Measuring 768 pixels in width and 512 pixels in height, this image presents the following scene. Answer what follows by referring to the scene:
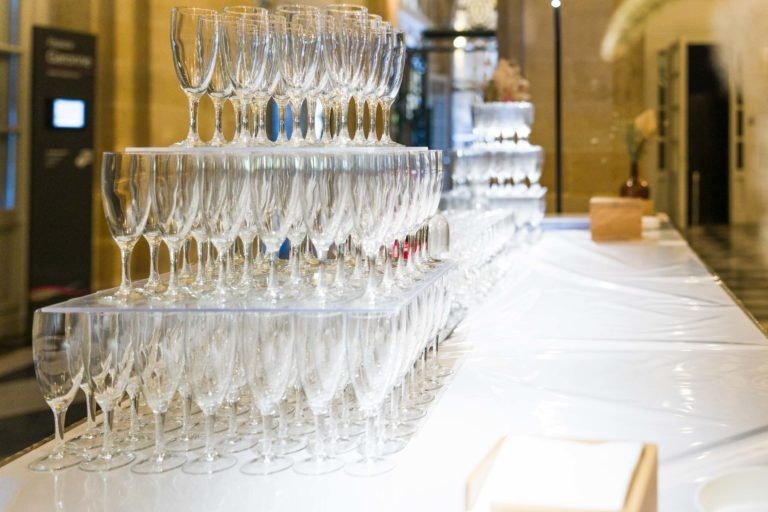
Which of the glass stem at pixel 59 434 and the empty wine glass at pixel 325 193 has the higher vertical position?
the empty wine glass at pixel 325 193

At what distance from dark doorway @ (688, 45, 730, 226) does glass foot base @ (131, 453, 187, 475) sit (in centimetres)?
846

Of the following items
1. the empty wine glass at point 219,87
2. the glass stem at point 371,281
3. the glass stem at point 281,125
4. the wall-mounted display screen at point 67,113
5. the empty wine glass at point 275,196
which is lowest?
the glass stem at point 371,281

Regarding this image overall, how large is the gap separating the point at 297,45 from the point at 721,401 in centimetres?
101

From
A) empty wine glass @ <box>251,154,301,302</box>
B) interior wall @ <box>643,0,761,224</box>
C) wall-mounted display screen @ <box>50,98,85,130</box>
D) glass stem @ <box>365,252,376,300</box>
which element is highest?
interior wall @ <box>643,0,761,224</box>

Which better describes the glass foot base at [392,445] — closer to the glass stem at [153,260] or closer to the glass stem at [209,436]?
the glass stem at [209,436]

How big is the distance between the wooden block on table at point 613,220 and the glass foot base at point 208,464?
376 cm

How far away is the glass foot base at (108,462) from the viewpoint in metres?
1.38

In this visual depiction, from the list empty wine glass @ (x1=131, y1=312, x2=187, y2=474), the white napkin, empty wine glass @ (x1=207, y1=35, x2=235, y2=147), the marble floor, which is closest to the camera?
the white napkin

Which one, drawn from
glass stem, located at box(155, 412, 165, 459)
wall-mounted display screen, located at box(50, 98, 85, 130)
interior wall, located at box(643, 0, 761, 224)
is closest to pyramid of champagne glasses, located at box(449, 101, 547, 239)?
wall-mounted display screen, located at box(50, 98, 85, 130)

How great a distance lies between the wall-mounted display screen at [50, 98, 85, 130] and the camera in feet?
18.7

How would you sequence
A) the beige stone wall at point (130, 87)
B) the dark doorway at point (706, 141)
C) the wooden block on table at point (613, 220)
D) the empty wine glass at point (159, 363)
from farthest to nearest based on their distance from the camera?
the dark doorway at point (706, 141), the beige stone wall at point (130, 87), the wooden block on table at point (613, 220), the empty wine glass at point (159, 363)

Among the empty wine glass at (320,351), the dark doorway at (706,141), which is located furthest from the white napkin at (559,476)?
the dark doorway at (706,141)

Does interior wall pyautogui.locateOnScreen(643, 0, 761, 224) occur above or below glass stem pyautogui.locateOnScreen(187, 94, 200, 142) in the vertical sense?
above

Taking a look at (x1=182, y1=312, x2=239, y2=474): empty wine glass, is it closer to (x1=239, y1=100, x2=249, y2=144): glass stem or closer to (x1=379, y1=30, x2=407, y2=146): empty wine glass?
(x1=239, y1=100, x2=249, y2=144): glass stem
